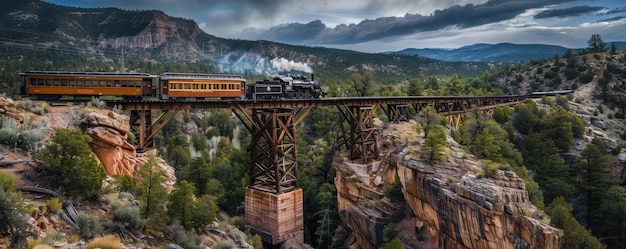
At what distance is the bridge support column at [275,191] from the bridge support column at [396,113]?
45.7 ft

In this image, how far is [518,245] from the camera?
20047 mm

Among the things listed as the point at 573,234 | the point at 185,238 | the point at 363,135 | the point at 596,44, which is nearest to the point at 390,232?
the point at 363,135

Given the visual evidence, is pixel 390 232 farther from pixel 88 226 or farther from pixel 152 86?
pixel 88 226

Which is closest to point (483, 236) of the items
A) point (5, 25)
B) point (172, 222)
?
point (172, 222)

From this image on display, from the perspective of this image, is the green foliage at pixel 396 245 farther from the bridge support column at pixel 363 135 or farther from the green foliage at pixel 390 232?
the bridge support column at pixel 363 135

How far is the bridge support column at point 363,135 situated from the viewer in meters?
33.6

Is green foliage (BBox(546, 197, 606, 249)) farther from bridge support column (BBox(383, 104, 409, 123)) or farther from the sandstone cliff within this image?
bridge support column (BBox(383, 104, 409, 123))

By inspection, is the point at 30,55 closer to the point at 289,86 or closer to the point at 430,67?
the point at 289,86

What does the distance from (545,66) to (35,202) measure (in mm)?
95446

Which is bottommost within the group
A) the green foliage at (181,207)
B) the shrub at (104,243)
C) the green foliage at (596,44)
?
the green foliage at (181,207)

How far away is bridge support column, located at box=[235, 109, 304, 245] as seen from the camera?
91.5 feet

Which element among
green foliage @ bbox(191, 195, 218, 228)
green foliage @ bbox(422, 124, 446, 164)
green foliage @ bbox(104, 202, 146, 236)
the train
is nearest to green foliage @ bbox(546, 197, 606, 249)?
green foliage @ bbox(422, 124, 446, 164)

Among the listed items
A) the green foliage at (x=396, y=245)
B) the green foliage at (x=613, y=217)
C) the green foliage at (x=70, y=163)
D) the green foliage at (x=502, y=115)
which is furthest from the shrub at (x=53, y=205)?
the green foliage at (x=502, y=115)

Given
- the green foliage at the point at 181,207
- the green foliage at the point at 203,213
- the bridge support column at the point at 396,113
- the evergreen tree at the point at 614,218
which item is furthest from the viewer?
the bridge support column at the point at 396,113
